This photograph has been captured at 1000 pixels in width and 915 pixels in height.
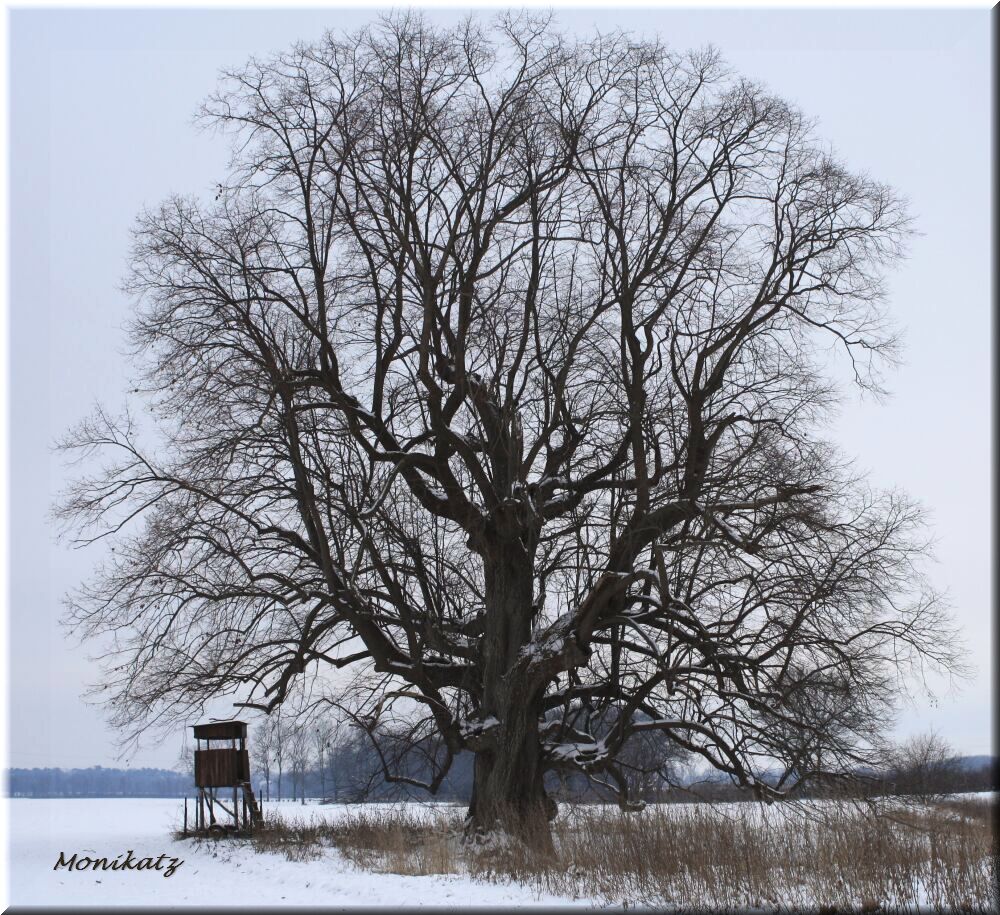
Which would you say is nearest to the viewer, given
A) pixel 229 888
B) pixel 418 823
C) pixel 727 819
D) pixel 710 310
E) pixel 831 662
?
pixel 727 819

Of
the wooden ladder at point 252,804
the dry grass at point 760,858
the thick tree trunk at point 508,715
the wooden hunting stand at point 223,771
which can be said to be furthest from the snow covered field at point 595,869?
the wooden hunting stand at point 223,771

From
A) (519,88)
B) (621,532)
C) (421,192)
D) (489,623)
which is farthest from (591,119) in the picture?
(489,623)

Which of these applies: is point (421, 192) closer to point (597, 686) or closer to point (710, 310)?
point (710, 310)

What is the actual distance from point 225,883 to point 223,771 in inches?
272

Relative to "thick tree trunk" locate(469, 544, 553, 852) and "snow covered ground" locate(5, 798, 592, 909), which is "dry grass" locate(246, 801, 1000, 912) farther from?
"thick tree trunk" locate(469, 544, 553, 852)

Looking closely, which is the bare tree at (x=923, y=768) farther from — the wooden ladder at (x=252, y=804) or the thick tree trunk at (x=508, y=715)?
the wooden ladder at (x=252, y=804)

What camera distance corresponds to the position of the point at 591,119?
54.1 feet

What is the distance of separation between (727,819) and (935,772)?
21.4 feet

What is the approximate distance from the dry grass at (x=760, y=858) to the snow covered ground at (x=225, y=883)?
0.69 metres

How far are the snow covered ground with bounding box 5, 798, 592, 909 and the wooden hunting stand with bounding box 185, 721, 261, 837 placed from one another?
68.0 inches

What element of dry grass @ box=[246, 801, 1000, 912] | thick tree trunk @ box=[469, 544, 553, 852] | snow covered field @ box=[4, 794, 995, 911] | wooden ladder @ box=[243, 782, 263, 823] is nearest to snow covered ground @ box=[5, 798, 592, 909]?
snow covered field @ box=[4, 794, 995, 911]

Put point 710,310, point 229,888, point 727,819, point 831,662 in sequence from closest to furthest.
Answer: point 727,819, point 229,888, point 831,662, point 710,310

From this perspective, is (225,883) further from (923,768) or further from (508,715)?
(923,768)

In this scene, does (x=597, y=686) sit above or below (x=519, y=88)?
below
